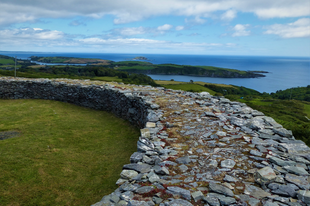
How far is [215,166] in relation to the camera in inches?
202

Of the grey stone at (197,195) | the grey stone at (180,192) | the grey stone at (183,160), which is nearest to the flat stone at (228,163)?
the grey stone at (183,160)

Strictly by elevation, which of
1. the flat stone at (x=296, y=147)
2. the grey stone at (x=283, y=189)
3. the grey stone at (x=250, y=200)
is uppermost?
the flat stone at (x=296, y=147)

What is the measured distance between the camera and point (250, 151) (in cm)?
575

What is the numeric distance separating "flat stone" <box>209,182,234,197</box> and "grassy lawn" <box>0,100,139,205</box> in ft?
12.4

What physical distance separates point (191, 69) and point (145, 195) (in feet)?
510

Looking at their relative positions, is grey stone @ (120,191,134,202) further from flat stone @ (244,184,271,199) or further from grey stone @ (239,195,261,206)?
flat stone @ (244,184,271,199)

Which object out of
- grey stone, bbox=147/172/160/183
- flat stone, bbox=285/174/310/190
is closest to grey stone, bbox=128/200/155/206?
grey stone, bbox=147/172/160/183

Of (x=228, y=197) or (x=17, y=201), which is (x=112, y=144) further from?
(x=228, y=197)

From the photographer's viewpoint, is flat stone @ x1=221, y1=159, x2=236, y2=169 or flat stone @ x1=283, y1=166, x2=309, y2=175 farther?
flat stone @ x1=221, y1=159, x2=236, y2=169

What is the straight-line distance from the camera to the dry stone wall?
400cm

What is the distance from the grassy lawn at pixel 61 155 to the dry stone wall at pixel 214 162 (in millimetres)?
2300

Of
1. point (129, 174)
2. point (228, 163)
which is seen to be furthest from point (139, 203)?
point (228, 163)

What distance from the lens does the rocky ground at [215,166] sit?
399cm

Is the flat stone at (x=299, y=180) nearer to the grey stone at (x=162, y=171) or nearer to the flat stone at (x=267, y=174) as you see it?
→ the flat stone at (x=267, y=174)
